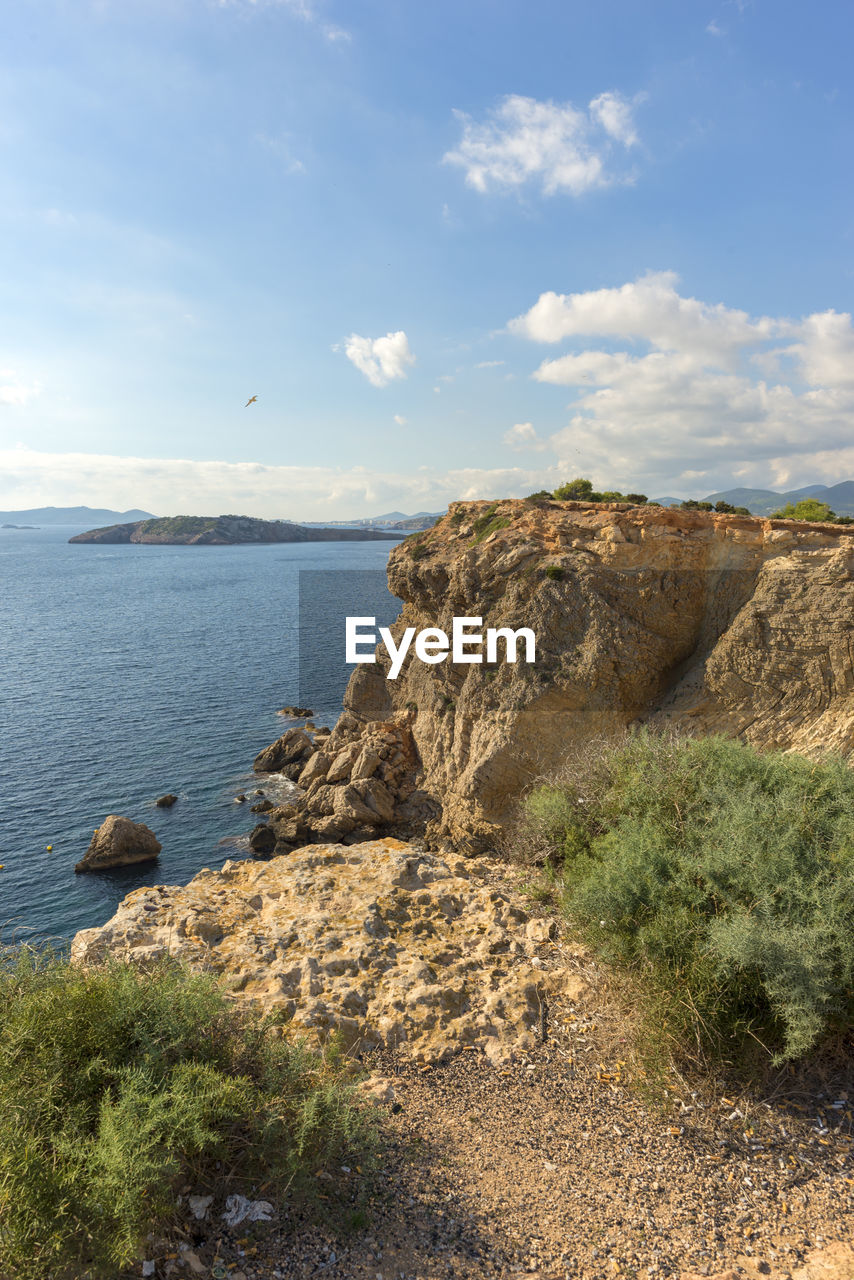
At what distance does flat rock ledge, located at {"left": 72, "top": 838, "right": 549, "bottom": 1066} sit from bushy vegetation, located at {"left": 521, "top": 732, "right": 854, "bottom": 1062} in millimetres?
2326

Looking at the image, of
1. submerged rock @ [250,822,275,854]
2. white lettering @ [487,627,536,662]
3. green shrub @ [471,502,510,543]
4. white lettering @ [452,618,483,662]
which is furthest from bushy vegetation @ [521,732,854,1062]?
submerged rock @ [250,822,275,854]

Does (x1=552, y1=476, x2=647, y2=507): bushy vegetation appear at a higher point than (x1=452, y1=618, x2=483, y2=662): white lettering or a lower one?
higher

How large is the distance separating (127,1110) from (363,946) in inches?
312

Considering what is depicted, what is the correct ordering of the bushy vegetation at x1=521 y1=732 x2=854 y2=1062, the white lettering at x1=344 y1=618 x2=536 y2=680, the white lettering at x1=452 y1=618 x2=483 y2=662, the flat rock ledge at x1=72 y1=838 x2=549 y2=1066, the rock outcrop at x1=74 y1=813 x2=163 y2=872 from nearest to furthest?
the bushy vegetation at x1=521 y1=732 x2=854 y2=1062
the flat rock ledge at x1=72 y1=838 x2=549 y2=1066
the white lettering at x1=344 y1=618 x2=536 y2=680
the white lettering at x1=452 y1=618 x2=483 y2=662
the rock outcrop at x1=74 y1=813 x2=163 y2=872

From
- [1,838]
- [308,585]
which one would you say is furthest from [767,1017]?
[308,585]

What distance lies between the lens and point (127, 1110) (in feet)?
22.6

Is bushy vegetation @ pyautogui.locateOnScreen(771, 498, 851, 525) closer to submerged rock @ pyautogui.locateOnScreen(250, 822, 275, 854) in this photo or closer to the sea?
submerged rock @ pyautogui.locateOnScreen(250, 822, 275, 854)

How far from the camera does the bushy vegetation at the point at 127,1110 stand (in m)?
6.19

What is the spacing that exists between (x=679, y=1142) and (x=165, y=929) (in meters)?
11.2

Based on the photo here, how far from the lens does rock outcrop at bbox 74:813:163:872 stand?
29891 mm

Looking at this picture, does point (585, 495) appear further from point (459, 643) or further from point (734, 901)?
point (734, 901)

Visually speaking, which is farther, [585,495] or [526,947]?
[585,495]

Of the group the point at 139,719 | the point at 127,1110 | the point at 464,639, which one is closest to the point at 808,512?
the point at 464,639

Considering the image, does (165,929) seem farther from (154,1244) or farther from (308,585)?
(308,585)
